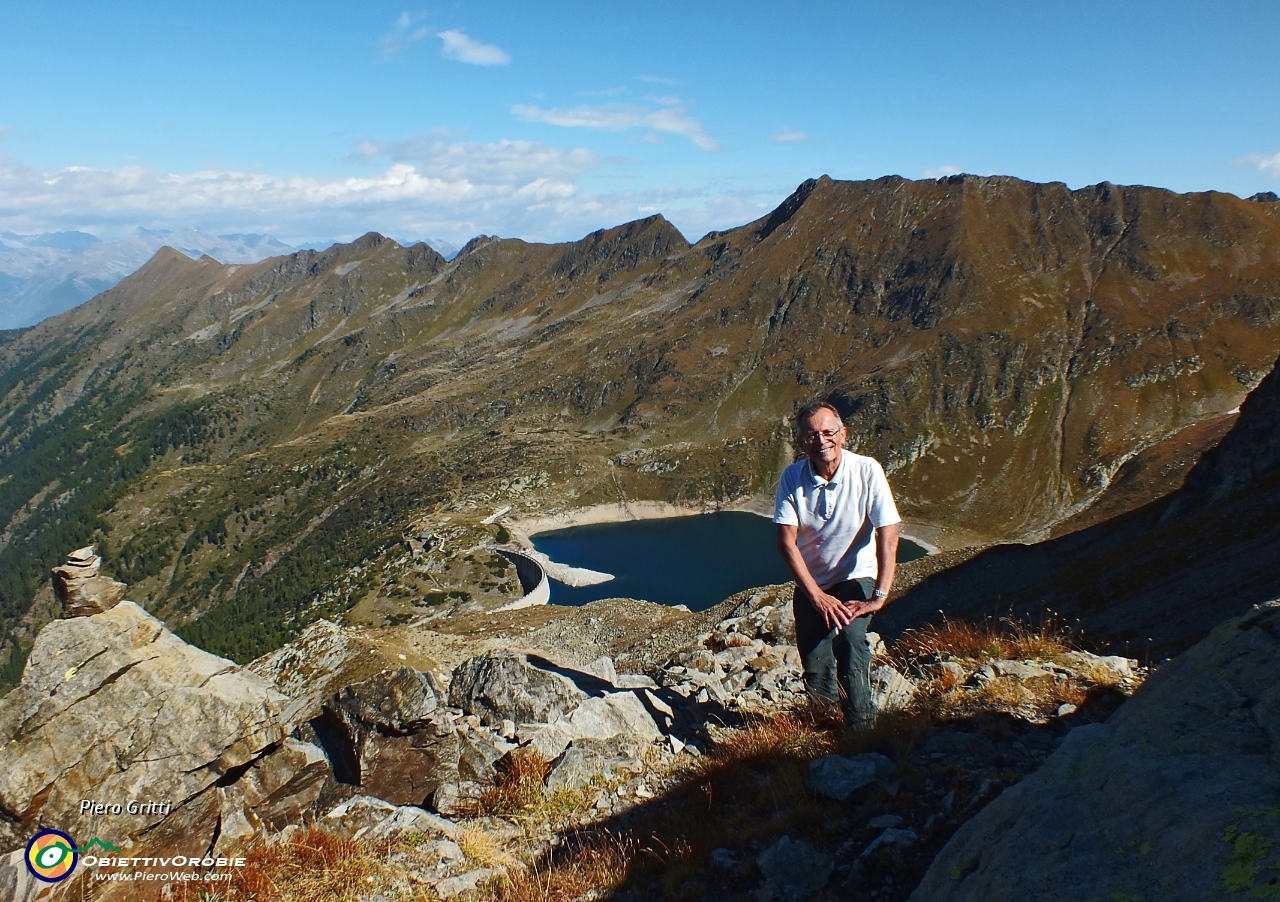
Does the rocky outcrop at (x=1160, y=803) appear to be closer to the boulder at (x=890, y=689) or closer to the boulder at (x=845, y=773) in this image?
the boulder at (x=845, y=773)

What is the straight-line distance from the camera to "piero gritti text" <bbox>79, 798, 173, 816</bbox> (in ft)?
28.6

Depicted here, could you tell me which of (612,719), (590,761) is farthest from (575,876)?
(612,719)

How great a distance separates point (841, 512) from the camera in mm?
7578

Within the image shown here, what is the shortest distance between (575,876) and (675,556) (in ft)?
469

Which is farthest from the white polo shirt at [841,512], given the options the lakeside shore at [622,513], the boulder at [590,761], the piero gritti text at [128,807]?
the lakeside shore at [622,513]

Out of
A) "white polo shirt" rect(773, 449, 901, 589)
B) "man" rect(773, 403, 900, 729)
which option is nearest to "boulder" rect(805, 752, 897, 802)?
"man" rect(773, 403, 900, 729)

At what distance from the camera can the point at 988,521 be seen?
500 feet

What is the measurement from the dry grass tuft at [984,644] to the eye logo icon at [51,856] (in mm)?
11420

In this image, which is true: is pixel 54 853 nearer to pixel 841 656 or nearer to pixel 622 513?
pixel 841 656

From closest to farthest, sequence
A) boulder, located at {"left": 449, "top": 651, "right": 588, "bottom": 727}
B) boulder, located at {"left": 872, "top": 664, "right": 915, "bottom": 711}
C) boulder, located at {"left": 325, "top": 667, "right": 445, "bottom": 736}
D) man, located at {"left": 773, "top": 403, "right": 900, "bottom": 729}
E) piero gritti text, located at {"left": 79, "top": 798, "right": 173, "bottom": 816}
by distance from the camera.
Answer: man, located at {"left": 773, "top": 403, "right": 900, "bottom": 729} < boulder, located at {"left": 872, "top": 664, "right": 915, "bottom": 711} < piero gritti text, located at {"left": 79, "top": 798, "right": 173, "bottom": 816} < boulder, located at {"left": 325, "top": 667, "right": 445, "bottom": 736} < boulder, located at {"left": 449, "top": 651, "right": 588, "bottom": 727}

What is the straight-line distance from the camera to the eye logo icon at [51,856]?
7.71 meters

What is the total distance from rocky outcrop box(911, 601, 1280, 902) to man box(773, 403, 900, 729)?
8.93 feet

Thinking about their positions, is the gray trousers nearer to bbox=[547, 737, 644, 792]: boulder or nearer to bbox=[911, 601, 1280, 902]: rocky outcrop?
bbox=[911, 601, 1280, 902]: rocky outcrop

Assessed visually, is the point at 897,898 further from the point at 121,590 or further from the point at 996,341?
the point at 996,341
